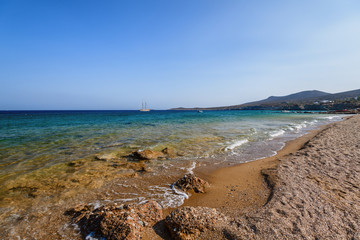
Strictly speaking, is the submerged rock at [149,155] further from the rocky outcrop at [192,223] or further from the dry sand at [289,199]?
the rocky outcrop at [192,223]

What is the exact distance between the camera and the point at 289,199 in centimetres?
403

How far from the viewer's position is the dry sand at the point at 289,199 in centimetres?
297

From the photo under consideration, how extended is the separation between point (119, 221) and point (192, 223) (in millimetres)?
1402

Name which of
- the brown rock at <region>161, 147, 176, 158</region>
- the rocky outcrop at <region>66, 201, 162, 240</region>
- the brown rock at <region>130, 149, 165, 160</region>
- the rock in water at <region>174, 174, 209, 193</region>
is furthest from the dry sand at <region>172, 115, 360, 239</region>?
the brown rock at <region>130, 149, 165, 160</region>

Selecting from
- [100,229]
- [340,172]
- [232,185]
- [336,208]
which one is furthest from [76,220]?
[340,172]

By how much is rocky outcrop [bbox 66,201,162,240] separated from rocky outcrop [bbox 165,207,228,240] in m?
0.49

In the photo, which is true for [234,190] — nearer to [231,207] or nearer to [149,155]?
[231,207]

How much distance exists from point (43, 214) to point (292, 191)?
6.58 metres

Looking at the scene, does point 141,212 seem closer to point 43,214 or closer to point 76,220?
point 76,220

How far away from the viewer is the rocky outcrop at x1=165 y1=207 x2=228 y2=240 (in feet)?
9.71

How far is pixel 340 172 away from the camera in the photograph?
5660 millimetres

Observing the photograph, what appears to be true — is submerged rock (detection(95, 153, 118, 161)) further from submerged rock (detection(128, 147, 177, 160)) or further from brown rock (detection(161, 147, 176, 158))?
brown rock (detection(161, 147, 176, 158))

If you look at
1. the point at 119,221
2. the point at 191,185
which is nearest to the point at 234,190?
the point at 191,185

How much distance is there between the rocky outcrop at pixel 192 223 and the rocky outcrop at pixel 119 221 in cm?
49
